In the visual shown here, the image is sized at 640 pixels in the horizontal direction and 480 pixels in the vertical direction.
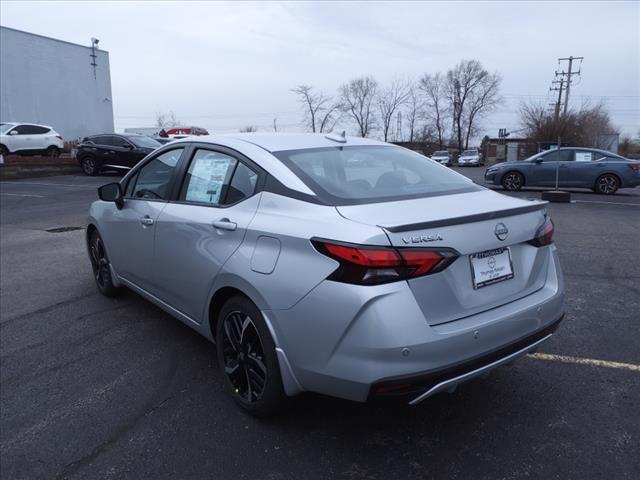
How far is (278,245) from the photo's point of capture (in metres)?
2.53

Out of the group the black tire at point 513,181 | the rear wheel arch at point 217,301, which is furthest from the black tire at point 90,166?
the rear wheel arch at point 217,301

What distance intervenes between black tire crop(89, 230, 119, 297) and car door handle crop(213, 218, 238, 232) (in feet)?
7.60

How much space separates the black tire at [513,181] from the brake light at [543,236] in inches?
542

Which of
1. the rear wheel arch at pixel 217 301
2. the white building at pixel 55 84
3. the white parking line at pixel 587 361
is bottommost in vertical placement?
the white parking line at pixel 587 361

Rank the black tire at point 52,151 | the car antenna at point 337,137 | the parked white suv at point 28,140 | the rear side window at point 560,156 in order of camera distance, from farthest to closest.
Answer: the black tire at point 52,151 < the parked white suv at point 28,140 < the rear side window at point 560,156 < the car antenna at point 337,137

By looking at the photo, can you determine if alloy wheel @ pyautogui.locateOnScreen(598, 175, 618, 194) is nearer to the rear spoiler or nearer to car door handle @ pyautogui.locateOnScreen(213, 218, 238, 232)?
the rear spoiler

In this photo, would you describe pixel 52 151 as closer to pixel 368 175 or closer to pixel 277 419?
pixel 368 175

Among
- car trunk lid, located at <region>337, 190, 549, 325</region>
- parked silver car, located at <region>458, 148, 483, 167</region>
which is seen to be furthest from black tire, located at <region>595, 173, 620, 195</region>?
parked silver car, located at <region>458, 148, 483, 167</region>

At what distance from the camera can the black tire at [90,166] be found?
21.2 metres

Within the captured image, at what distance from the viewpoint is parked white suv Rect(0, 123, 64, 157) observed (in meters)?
21.9

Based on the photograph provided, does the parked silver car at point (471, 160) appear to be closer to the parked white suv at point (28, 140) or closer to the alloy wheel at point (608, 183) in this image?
the alloy wheel at point (608, 183)

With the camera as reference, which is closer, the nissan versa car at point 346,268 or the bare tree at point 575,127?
the nissan versa car at point 346,268

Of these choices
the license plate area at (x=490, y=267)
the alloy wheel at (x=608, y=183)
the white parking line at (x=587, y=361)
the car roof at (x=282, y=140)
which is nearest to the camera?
the license plate area at (x=490, y=267)

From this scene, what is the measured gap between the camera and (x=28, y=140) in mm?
22375
